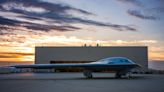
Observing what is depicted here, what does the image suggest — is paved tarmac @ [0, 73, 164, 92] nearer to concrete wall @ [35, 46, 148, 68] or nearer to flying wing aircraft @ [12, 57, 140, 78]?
flying wing aircraft @ [12, 57, 140, 78]

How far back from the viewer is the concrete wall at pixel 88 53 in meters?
66.6

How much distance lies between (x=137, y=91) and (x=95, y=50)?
4969cm

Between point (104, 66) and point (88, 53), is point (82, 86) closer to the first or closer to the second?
point (104, 66)

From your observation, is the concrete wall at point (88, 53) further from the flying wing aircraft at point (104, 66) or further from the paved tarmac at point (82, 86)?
the paved tarmac at point (82, 86)

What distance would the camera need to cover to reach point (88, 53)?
6825cm

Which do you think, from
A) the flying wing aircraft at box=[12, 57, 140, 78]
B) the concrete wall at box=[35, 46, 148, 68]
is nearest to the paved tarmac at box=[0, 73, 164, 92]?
the flying wing aircraft at box=[12, 57, 140, 78]

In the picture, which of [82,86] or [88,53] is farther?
[88,53]

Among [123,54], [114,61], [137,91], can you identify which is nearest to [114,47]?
[123,54]

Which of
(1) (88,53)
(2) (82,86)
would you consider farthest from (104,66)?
(1) (88,53)

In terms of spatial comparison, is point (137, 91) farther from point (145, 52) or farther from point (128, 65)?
point (145, 52)

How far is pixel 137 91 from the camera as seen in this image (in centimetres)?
1853

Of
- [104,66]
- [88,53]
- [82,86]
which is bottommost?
[82,86]

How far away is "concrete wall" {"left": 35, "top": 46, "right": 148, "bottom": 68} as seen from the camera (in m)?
66.6

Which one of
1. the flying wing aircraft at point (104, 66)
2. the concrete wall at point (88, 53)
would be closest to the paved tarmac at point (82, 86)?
the flying wing aircraft at point (104, 66)
